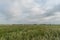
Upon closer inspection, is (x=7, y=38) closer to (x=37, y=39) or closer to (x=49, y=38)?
(x=37, y=39)

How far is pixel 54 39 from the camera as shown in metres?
15.7

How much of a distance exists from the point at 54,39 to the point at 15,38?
13.9ft

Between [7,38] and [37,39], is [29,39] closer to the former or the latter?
[37,39]

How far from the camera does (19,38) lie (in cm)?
1534

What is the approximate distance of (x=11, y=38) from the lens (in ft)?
48.9

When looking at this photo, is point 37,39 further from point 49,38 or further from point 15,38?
point 15,38

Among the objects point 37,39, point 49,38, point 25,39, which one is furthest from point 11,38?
point 49,38

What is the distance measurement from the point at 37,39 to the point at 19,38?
192cm

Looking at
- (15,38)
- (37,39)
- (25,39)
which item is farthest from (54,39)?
(15,38)

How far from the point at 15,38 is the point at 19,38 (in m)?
0.43

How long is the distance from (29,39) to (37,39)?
921mm

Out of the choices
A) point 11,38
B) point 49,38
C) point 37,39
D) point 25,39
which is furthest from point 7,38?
point 49,38

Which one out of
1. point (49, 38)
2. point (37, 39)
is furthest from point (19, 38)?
point (49, 38)

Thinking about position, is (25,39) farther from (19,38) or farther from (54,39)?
(54,39)
